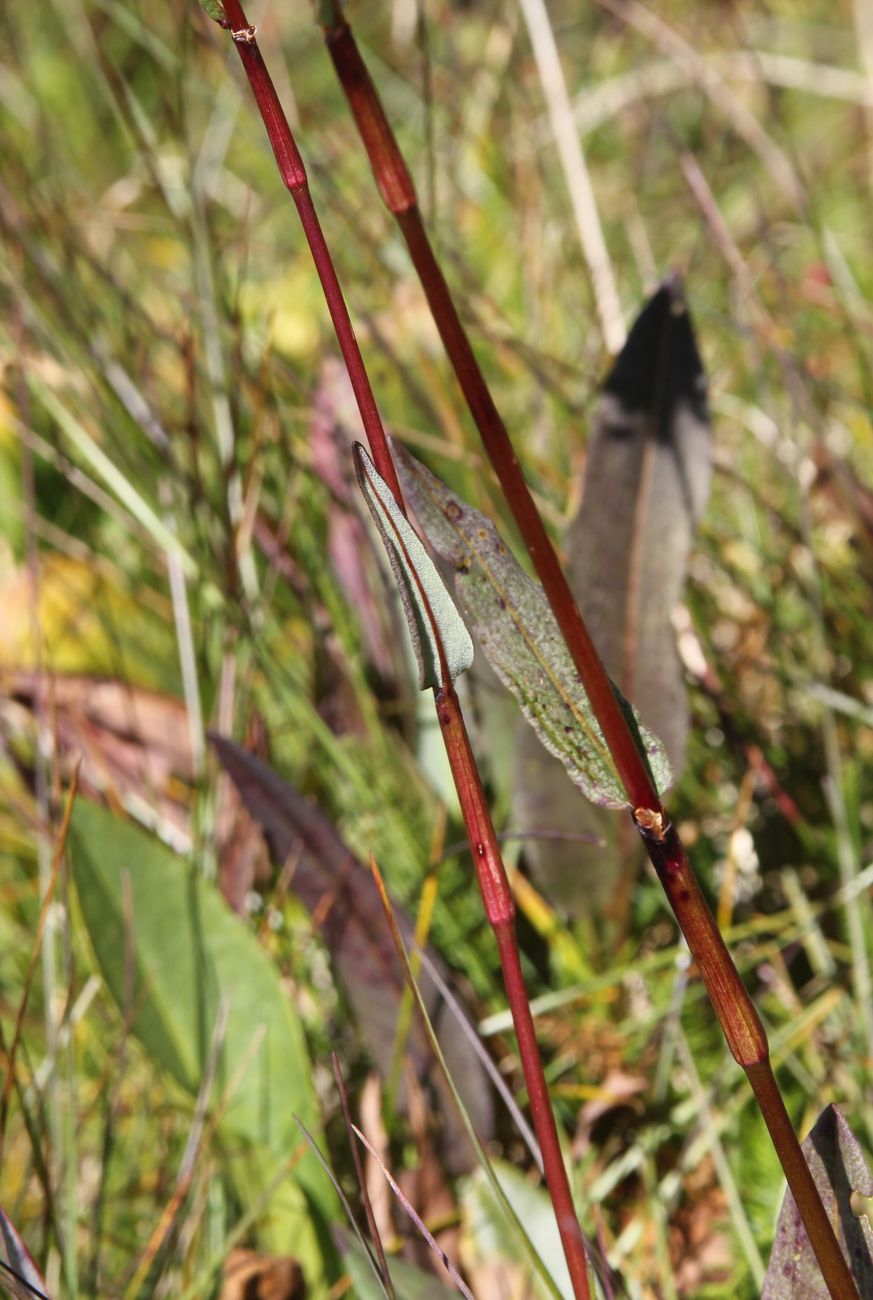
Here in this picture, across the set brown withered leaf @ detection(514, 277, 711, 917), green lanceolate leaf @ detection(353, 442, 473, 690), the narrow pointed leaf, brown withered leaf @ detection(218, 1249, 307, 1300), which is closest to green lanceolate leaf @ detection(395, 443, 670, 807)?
green lanceolate leaf @ detection(353, 442, 473, 690)

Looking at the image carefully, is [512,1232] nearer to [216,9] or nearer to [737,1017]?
[737,1017]

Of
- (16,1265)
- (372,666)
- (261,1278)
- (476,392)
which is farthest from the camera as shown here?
(372,666)

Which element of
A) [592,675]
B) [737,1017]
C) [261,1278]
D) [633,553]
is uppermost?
[633,553]

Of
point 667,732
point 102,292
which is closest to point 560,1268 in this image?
point 667,732

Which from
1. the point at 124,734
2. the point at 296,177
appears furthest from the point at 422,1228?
the point at 124,734

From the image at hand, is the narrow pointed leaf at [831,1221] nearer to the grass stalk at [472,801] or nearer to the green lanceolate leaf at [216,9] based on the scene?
the grass stalk at [472,801]

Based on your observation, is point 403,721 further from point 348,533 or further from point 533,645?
point 533,645
